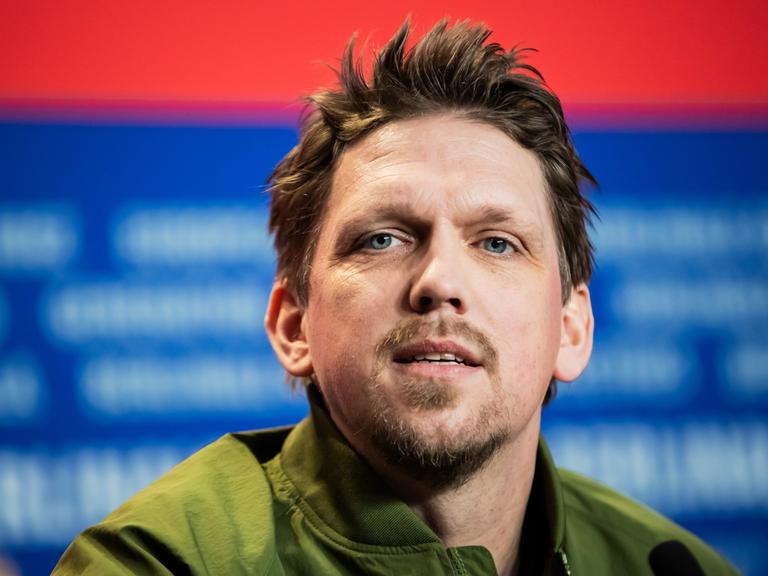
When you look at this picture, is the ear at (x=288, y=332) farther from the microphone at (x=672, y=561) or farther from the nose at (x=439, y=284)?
the microphone at (x=672, y=561)

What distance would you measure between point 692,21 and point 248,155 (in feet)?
3.69

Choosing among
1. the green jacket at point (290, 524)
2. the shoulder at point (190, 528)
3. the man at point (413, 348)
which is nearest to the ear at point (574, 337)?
the man at point (413, 348)

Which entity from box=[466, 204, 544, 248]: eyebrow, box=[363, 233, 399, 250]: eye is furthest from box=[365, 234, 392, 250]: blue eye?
box=[466, 204, 544, 248]: eyebrow

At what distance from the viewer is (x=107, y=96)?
222cm

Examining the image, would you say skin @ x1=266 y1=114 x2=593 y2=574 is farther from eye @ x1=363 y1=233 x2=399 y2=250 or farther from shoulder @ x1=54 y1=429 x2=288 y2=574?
shoulder @ x1=54 y1=429 x2=288 y2=574

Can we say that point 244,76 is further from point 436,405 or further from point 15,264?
point 436,405

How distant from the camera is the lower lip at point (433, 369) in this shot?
1.20 metres

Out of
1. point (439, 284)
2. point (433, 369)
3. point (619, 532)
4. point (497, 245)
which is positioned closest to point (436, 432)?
point (433, 369)

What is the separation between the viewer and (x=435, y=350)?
3.97 feet

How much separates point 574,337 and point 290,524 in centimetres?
51

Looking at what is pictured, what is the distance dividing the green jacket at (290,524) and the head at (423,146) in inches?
5.6

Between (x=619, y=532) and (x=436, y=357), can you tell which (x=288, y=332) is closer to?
(x=436, y=357)

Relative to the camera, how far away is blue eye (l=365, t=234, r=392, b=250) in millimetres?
1317

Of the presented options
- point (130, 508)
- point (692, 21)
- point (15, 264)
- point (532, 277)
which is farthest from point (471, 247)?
point (692, 21)
